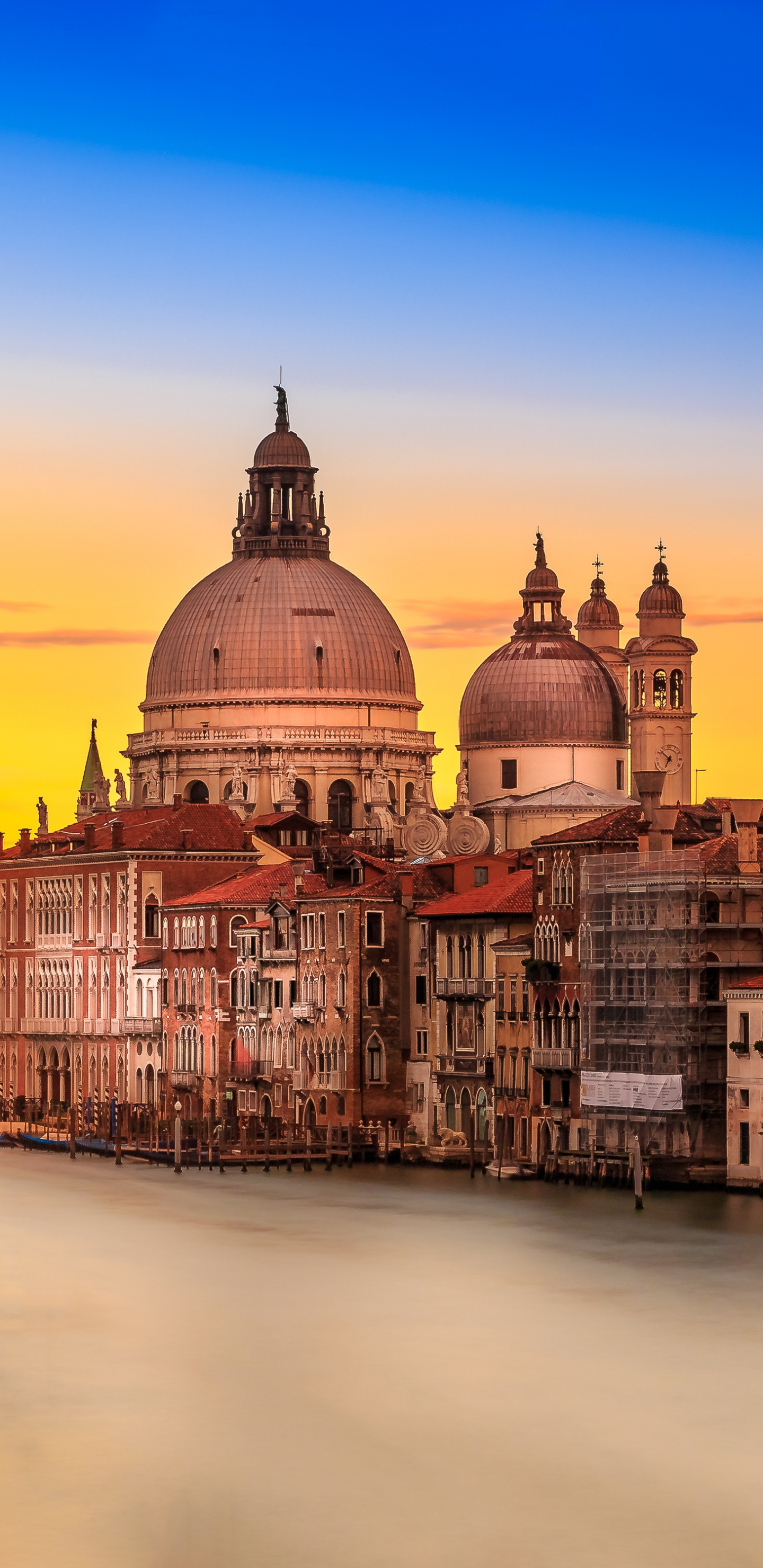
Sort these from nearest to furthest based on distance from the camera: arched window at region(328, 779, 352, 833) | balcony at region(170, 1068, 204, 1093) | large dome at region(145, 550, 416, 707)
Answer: balcony at region(170, 1068, 204, 1093)
large dome at region(145, 550, 416, 707)
arched window at region(328, 779, 352, 833)

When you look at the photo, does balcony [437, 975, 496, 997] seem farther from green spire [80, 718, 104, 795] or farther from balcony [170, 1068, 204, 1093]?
green spire [80, 718, 104, 795]

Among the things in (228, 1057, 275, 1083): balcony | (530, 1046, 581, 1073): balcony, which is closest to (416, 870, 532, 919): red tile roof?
(530, 1046, 581, 1073): balcony

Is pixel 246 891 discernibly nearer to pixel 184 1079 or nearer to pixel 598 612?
pixel 184 1079

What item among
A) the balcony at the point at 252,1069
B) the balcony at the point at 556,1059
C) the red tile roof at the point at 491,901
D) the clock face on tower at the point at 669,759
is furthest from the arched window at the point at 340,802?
the balcony at the point at 556,1059

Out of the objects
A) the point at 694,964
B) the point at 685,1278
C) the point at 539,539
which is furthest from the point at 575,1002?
the point at 539,539

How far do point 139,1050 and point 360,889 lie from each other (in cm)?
1362

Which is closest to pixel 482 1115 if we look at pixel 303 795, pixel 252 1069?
pixel 252 1069

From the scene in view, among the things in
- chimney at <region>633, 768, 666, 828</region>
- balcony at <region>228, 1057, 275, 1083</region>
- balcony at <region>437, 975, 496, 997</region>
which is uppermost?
chimney at <region>633, 768, 666, 828</region>

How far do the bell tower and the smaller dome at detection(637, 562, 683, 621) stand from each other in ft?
0.05

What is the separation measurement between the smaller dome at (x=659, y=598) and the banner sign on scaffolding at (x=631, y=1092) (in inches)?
1369

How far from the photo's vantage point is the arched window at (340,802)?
335ft

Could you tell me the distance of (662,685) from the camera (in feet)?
311

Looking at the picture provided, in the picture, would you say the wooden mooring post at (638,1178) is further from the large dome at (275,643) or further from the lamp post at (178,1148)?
the large dome at (275,643)

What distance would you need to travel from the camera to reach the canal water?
33.3 meters
